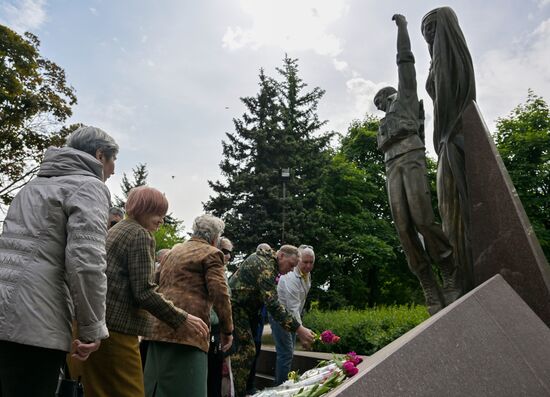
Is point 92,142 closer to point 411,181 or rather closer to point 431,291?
point 411,181

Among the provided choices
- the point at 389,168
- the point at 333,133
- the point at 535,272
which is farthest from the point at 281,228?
the point at 535,272

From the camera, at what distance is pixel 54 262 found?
230 centimetres

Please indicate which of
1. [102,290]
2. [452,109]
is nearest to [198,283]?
[102,290]

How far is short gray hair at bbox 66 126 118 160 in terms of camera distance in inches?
108

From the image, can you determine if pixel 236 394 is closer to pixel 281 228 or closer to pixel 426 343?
pixel 426 343

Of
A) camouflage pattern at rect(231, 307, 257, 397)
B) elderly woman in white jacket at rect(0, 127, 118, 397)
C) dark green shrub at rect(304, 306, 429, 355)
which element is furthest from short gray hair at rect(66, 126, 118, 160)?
dark green shrub at rect(304, 306, 429, 355)

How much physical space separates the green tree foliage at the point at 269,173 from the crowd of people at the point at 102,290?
19566mm

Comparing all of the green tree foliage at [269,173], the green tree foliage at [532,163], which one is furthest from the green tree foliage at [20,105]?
the green tree foliage at [532,163]

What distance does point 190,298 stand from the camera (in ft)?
11.9

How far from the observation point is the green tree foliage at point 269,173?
24250 mm

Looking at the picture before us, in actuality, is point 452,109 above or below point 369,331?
above

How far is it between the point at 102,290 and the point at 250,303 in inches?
101

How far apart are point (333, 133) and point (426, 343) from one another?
27104 millimetres

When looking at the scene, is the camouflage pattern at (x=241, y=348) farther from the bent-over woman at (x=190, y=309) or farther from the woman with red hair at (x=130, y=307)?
the woman with red hair at (x=130, y=307)
